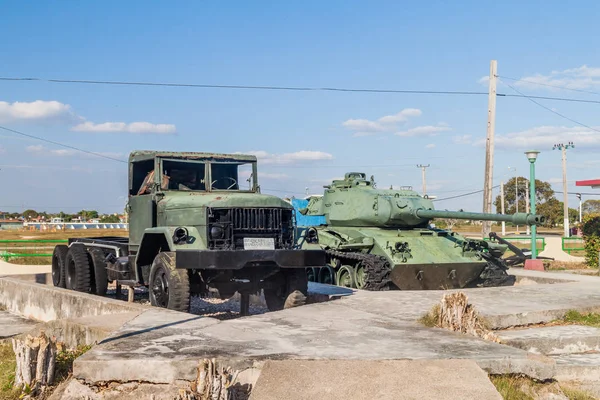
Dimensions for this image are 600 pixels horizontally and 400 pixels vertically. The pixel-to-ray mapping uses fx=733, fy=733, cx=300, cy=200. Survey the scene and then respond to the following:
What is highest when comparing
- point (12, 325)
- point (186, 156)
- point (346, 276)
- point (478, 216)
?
point (186, 156)

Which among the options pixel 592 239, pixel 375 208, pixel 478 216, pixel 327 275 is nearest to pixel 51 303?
pixel 327 275

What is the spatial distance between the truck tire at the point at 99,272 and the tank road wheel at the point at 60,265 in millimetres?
1104

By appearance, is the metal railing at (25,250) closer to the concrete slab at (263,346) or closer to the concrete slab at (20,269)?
the concrete slab at (20,269)

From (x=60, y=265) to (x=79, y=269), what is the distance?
1.31m

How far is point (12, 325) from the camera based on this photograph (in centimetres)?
1185

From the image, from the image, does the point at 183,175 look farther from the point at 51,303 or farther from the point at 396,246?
the point at 396,246

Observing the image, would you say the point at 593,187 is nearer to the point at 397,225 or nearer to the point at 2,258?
the point at 397,225

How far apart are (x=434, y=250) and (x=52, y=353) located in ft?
31.3

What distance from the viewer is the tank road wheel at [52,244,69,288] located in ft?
44.1

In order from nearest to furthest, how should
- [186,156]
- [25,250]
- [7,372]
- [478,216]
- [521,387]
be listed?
1. [521,387]
2. [7,372]
3. [186,156]
4. [478,216]
5. [25,250]

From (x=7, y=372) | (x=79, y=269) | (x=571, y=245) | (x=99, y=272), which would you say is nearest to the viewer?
(x=7, y=372)

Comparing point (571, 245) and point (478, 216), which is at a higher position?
point (478, 216)

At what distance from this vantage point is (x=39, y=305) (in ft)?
40.2

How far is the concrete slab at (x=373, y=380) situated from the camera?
211 inches
